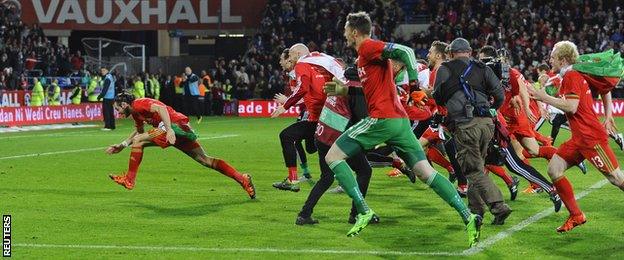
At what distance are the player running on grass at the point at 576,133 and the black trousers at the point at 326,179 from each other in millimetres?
2072

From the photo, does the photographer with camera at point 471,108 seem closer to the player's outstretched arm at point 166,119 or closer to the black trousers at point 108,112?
the player's outstretched arm at point 166,119

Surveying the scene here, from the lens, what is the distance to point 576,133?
452 inches

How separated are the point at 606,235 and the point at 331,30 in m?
41.0

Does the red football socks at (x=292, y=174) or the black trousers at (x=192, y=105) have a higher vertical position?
the red football socks at (x=292, y=174)

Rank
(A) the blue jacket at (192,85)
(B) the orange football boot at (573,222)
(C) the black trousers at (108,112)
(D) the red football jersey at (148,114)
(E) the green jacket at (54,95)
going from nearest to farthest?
1. (B) the orange football boot at (573,222)
2. (D) the red football jersey at (148,114)
3. (C) the black trousers at (108,112)
4. (E) the green jacket at (54,95)
5. (A) the blue jacket at (192,85)

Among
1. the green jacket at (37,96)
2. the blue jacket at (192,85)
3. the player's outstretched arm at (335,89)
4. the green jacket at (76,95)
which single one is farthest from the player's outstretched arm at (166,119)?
the blue jacket at (192,85)

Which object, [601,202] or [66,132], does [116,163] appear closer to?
[601,202]

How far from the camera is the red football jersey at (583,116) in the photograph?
11.3 meters

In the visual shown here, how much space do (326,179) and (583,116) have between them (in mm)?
2788

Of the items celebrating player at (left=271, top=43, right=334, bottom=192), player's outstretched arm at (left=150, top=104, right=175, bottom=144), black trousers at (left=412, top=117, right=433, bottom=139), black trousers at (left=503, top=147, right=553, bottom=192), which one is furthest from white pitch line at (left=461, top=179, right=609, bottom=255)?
player's outstretched arm at (left=150, top=104, right=175, bottom=144)

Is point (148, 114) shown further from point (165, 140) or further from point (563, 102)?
point (563, 102)

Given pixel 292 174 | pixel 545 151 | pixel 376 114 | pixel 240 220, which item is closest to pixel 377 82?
pixel 376 114

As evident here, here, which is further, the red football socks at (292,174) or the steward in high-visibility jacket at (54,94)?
the steward in high-visibility jacket at (54,94)

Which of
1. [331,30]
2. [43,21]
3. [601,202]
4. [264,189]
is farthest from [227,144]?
[43,21]
